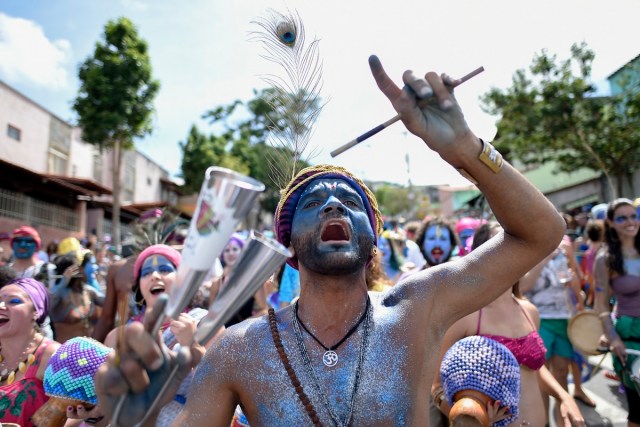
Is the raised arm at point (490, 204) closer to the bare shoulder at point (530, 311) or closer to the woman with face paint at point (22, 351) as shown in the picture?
the bare shoulder at point (530, 311)

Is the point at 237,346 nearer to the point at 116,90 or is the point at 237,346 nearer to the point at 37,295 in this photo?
the point at 37,295

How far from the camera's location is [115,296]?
4777 millimetres

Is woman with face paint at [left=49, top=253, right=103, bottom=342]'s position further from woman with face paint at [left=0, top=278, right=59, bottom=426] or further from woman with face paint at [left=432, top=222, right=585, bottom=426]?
woman with face paint at [left=432, top=222, right=585, bottom=426]

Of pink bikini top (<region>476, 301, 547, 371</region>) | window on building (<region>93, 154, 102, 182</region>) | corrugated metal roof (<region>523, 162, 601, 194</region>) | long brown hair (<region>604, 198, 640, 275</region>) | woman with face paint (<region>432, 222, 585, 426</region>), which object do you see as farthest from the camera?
window on building (<region>93, 154, 102, 182</region>)

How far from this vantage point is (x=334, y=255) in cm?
174

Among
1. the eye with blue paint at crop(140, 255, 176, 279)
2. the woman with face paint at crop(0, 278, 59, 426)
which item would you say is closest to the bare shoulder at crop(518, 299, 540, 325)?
the eye with blue paint at crop(140, 255, 176, 279)

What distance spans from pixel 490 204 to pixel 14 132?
25.3 metres

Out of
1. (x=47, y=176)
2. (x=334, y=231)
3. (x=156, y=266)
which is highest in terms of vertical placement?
(x=47, y=176)

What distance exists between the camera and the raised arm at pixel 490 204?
156cm

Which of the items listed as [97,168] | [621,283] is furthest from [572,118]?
[97,168]

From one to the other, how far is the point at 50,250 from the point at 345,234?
10194 mm

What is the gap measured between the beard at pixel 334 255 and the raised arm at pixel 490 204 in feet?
0.75

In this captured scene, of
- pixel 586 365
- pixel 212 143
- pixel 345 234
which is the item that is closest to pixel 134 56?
pixel 212 143

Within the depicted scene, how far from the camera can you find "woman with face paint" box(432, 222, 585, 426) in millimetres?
2681
